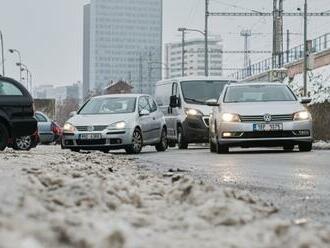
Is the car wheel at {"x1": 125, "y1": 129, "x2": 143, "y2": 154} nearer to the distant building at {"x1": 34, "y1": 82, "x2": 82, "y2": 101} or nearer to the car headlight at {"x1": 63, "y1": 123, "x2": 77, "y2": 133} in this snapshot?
the car headlight at {"x1": 63, "y1": 123, "x2": 77, "y2": 133}

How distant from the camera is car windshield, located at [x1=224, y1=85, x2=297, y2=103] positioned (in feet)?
52.2

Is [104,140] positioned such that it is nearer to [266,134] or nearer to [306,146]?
[266,134]

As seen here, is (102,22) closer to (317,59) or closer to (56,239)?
(317,59)

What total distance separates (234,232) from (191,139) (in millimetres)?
16919

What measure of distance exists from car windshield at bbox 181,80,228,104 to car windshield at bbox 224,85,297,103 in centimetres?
415

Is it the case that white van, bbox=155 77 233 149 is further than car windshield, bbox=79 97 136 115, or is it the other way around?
white van, bbox=155 77 233 149

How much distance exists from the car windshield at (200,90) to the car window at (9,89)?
6526mm

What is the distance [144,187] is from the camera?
17.7 ft

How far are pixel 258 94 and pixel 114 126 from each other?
10.5 feet

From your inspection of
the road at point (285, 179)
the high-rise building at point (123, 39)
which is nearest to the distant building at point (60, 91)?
the high-rise building at point (123, 39)

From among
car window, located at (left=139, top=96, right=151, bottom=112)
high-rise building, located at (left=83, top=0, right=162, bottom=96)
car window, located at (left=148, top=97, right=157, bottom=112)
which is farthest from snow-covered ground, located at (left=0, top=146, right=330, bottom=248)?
high-rise building, located at (left=83, top=0, right=162, bottom=96)

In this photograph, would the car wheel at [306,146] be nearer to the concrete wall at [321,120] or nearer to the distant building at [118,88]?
the concrete wall at [321,120]

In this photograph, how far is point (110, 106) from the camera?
1772 cm

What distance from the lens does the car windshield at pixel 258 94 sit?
1591cm
